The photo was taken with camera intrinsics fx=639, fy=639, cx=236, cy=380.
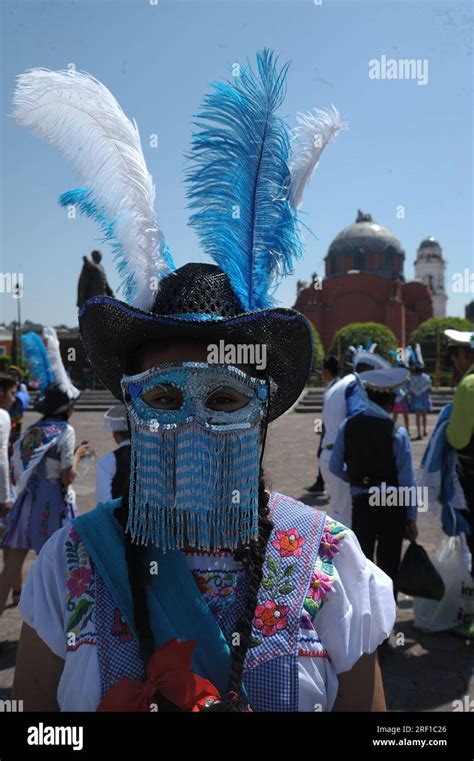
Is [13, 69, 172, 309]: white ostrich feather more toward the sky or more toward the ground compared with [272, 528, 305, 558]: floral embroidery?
more toward the sky

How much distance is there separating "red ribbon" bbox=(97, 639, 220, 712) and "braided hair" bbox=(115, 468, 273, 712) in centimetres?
2

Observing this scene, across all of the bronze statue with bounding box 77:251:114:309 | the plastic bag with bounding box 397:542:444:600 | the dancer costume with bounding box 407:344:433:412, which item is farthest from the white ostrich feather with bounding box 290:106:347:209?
the bronze statue with bounding box 77:251:114:309

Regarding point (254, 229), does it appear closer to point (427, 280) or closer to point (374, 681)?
point (374, 681)

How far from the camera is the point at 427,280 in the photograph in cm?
7488

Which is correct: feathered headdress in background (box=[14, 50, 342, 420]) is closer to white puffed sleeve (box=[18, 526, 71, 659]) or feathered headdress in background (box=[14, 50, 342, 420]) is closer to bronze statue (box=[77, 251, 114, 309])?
white puffed sleeve (box=[18, 526, 71, 659])

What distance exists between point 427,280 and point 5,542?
7544 cm

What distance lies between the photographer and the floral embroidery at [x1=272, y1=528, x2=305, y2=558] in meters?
1.63

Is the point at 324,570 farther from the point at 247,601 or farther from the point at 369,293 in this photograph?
the point at 369,293

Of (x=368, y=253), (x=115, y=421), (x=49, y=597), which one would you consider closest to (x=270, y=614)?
(x=49, y=597)

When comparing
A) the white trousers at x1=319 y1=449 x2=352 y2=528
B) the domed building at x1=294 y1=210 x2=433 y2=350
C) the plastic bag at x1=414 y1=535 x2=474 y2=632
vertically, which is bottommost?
the plastic bag at x1=414 y1=535 x2=474 y2=632

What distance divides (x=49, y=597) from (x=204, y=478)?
0.47 metres

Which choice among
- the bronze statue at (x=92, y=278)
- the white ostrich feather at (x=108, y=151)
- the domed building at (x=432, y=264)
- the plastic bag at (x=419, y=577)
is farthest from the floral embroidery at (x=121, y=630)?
the domed building at (x=432, y=264)

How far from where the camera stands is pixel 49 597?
1542 millimetres

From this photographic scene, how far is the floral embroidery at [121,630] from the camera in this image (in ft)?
4.90
